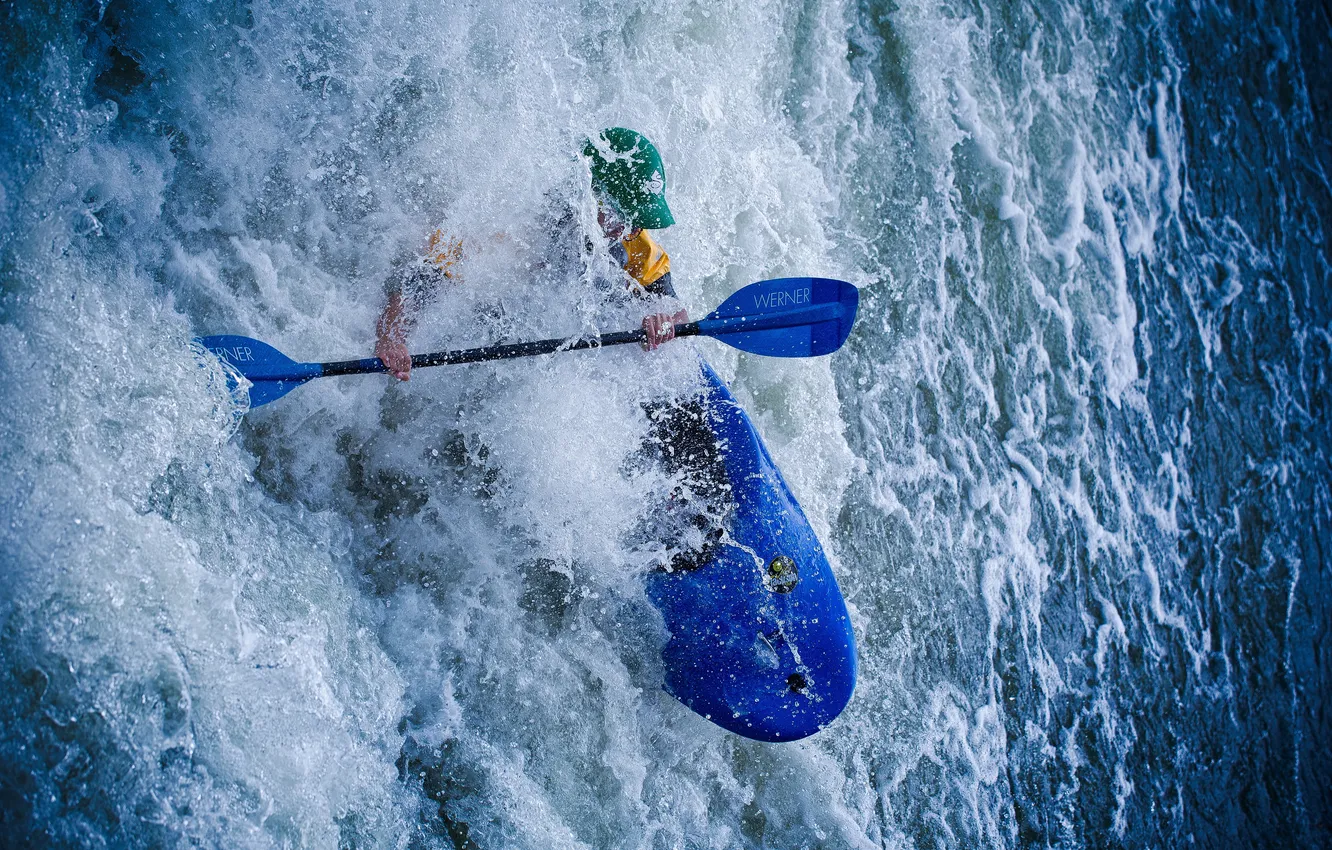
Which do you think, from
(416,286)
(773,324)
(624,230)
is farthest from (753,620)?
(416,286)

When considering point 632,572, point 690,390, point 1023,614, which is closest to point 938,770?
point 1023,614

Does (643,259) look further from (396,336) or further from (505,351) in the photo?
(396,336)

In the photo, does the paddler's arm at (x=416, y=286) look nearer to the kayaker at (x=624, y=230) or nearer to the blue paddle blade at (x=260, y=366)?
the kayaker at (x=624, y=230)

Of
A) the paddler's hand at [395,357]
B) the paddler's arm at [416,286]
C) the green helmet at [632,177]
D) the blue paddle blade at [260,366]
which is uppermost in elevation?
the green helmet at [632,177]

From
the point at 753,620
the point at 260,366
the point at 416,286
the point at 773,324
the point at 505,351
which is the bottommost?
the point at 753,620

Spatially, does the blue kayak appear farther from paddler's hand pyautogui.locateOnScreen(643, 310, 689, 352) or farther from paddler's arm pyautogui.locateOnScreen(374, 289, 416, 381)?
paddler's arm pyautogui.locateOnScreen(374, 289, 416, 381)

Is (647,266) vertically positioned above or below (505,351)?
above

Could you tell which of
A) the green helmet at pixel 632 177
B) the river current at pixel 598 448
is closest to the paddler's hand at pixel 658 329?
the river current at pixel 598 448
